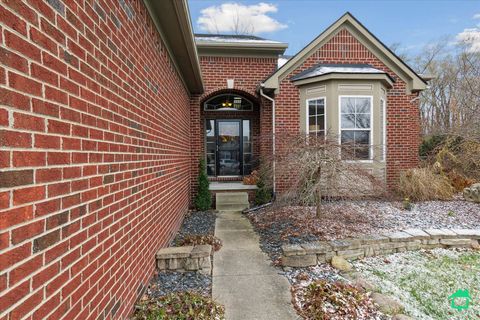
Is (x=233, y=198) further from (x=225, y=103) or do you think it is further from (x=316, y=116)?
(x=225, y=103)

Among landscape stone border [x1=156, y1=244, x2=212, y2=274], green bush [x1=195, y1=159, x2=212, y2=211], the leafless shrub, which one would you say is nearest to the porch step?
green bush [x1=195, y1=159, x2=212, y2=211]

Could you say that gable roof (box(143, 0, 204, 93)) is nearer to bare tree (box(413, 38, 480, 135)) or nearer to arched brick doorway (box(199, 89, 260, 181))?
arched brick doorway (box(199, 89, 260, 181))

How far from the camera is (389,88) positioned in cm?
830

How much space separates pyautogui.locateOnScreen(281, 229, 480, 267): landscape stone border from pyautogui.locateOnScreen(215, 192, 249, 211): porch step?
3596mm

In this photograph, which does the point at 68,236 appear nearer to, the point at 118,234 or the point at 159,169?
the point at 118,234

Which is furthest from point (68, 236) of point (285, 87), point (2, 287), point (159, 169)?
point (285, 87)

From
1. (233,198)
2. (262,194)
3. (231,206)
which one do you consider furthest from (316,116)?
(231,206)

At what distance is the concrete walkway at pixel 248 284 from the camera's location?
9.26ft

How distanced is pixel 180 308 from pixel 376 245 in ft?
10.8

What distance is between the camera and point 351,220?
225 inches

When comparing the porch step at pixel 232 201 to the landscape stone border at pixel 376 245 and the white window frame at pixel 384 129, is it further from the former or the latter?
the white window frame at pixel 384 129

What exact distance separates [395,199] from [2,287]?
8043 millimetres

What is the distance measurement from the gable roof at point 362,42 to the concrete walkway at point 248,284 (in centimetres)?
486

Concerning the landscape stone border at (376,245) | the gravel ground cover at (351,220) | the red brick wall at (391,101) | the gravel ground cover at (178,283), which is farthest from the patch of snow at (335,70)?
the gravel ground cover at (178,283)
